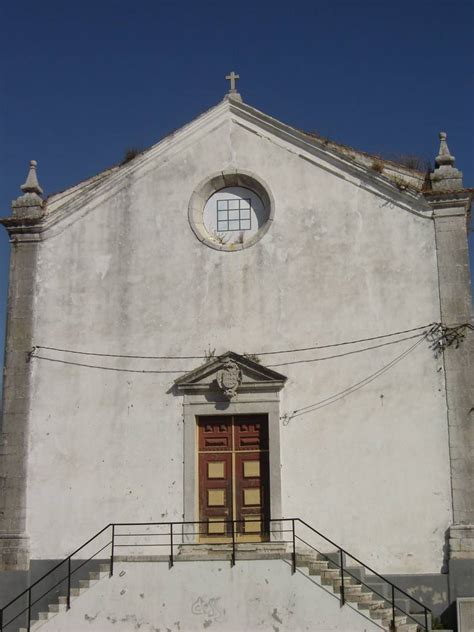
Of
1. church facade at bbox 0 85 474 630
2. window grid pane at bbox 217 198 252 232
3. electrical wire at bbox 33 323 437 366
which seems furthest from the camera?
window grid pane at bbox 217 198 252 232

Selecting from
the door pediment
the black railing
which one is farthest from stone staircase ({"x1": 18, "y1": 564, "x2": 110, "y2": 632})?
the door pediment

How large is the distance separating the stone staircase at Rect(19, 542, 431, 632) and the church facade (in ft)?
1.65

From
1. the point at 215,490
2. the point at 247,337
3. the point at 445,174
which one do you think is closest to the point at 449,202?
the point at 445,174

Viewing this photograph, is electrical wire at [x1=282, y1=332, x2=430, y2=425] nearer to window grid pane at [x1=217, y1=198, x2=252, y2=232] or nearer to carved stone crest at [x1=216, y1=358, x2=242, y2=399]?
carved stone crest at [x1=216, y1=358, x2=242, y2=399]

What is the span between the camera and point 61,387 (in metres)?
17.0

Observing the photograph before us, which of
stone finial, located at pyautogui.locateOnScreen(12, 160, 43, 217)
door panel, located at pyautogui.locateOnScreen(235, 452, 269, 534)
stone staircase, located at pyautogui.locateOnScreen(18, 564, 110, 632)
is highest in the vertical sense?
stone finial, located at pyautogui.locateOnScreen(12, 160, 43, 217)

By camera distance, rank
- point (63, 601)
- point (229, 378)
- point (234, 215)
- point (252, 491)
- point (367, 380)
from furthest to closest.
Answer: point (234, 215) → point (229, 378) → point (252, 491) → point (367, 380) → point (63, 601)

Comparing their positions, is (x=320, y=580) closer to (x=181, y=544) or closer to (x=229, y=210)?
(x=181, y=544)

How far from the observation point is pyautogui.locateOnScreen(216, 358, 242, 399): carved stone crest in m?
16.2

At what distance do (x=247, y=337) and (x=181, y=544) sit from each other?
3.95m

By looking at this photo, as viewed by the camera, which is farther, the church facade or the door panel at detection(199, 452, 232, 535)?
the door panel at detection(199, 452, 232, 535)

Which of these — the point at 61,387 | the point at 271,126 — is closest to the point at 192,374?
the point at 61,387

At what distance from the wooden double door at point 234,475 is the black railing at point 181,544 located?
51 millimetres

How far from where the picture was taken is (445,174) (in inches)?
656
